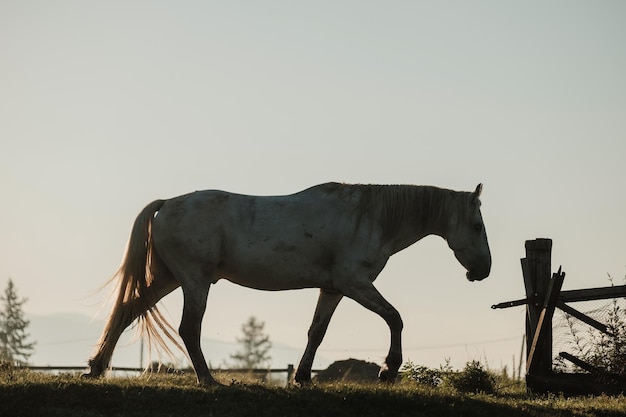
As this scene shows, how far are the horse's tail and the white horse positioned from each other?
2cm

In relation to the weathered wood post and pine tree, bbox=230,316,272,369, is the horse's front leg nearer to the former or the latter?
the weathered wood post

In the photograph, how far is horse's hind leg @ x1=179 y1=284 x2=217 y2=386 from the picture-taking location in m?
18.8

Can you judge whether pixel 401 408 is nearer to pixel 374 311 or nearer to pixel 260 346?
pixel 374 311

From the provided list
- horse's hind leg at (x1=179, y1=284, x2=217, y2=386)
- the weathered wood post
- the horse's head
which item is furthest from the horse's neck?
horse's hind leg at (x1=179, y1=284, x2=217, y2=386)

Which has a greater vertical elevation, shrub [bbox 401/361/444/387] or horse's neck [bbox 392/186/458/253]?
horse's neck [bbox 392/186/458/253]

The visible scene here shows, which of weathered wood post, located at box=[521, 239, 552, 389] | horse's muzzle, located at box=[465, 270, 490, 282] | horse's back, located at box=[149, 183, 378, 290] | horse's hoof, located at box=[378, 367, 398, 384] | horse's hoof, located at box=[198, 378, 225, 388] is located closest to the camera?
horse's hoof, located at box=[198, 378, 225, 388]

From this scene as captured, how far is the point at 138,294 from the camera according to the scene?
19766 millimetres

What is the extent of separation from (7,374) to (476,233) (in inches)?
320

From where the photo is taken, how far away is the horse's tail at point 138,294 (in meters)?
19.6

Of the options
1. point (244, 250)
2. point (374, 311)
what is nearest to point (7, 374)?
point (244, 250)

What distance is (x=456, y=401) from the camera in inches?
693

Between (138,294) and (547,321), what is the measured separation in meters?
7.44

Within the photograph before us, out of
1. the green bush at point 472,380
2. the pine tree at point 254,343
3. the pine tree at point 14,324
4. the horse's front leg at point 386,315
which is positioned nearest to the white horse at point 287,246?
the horse's front leg at point 386,315

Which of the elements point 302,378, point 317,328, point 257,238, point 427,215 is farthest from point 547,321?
point 257,238
